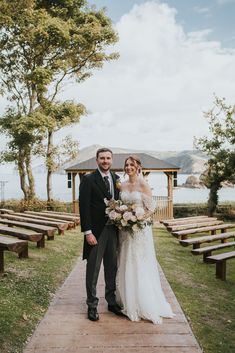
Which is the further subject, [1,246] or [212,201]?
[212,201]

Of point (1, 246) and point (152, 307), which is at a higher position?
point (1, 246)

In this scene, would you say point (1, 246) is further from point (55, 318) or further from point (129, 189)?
point (129, 189)

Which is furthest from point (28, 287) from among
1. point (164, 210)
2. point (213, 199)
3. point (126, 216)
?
point (213, 199)

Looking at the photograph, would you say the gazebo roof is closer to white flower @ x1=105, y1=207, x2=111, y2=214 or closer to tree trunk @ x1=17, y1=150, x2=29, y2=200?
tree trunk @ x1=17, y1=150, x2=29, y2=200

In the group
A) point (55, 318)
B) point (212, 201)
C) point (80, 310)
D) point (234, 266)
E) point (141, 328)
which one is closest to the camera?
point (141, 328)

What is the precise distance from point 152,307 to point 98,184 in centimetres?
184

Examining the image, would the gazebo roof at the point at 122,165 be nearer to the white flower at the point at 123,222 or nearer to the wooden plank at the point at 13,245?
the wooden plank at the point at 13,245

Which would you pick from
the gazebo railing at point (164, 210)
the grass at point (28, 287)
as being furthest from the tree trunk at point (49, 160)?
the grass at point (28, 287)

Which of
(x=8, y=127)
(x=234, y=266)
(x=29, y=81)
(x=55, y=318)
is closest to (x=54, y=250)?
Result: (x=234, y=266)

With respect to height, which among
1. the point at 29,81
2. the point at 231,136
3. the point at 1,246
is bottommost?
the point at 1,246

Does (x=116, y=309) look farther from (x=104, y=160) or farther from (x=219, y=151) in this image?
(x=219, y=151)

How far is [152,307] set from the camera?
18.2ft

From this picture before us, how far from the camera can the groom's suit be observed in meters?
5.63

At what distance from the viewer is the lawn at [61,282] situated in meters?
5.16
